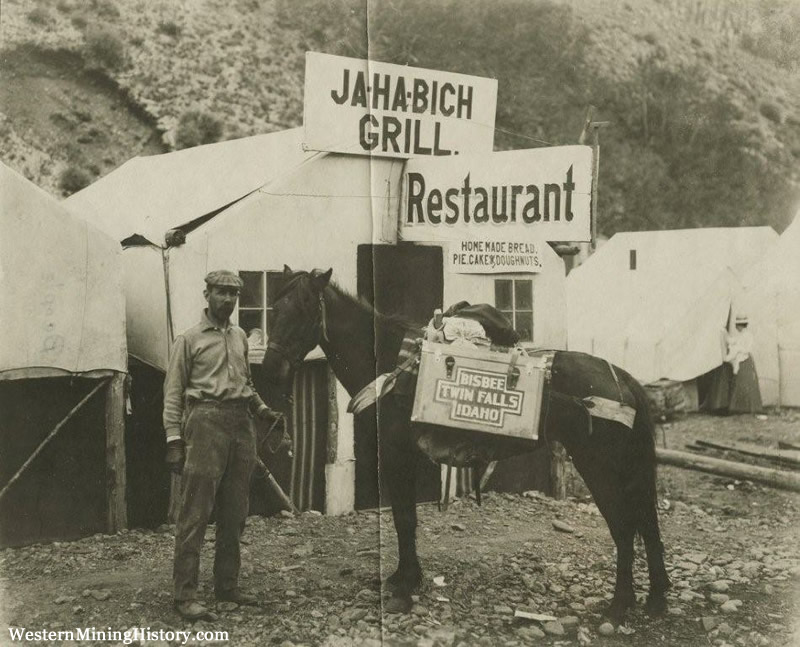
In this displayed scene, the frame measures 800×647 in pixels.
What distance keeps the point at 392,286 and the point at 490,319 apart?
2.14m

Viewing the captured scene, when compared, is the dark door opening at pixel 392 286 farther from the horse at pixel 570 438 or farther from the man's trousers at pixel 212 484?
the man's trousers at pixel 212 484

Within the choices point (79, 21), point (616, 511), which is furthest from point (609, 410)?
point (79, 21)

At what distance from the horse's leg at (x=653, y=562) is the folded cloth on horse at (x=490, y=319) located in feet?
4.52

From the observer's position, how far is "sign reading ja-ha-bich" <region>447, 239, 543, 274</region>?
22.0 feet

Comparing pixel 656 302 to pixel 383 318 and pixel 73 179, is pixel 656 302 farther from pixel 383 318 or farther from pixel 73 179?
pixel 73 179

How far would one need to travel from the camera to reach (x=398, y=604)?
4812mm

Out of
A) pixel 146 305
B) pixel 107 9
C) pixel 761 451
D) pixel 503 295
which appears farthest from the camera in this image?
pixel 107 9

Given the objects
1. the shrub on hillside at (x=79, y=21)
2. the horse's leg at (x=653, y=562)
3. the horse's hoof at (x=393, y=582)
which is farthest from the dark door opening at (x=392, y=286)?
the shrub on hillside at (x=79, y=21)

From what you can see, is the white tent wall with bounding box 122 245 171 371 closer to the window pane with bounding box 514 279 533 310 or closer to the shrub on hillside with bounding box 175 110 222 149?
the window pane with bounding box 514 279 533 310

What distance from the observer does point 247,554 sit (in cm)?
575

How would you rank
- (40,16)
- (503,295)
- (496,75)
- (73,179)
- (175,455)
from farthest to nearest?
(496,75)
(73,179)
(40,16)
(503,295)
(175,455)

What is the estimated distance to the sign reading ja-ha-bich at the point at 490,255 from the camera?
6.72 m

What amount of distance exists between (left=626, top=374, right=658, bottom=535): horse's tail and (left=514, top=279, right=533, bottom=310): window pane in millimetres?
2498

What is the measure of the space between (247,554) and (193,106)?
14.7 meters
